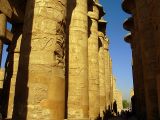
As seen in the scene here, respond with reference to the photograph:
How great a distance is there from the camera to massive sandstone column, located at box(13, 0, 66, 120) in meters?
6.25

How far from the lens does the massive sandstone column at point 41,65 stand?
6.25 metres

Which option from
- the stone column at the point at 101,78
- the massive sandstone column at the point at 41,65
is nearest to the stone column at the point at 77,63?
the massive sandstone column at the point at 41,65

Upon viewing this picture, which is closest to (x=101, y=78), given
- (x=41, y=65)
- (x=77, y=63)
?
(x=77, y=63)

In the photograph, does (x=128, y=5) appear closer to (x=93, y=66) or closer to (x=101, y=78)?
(x=93, y=66)

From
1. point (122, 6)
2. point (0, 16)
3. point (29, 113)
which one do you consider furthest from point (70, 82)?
point (122, 6)

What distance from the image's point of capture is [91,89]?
15.8 metres

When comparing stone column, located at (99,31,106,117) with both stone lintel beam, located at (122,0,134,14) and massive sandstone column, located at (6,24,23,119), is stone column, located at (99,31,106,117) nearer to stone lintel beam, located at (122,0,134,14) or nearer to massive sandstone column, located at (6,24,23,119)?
stone lintel beam, located at (122,0,134,14)

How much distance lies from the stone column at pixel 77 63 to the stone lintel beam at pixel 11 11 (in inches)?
130

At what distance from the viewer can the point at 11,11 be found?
13.4 meters

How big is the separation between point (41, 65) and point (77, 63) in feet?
18.5

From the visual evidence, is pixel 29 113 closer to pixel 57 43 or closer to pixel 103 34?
pixel 57 43

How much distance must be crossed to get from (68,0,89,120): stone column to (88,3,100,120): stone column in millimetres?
3716

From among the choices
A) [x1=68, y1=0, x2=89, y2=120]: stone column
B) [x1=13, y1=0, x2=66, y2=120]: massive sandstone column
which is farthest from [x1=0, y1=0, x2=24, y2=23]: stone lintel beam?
[x1=13, y1=0, x2=66, y2=120]: massive sandstone column

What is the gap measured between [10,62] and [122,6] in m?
9.75
